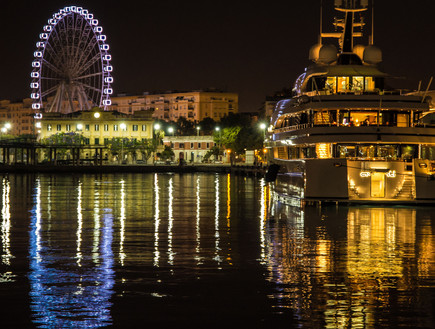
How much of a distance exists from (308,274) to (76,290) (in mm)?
5929

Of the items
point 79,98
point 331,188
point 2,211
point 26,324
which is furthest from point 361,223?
point 79,98

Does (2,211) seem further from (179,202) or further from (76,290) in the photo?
(76,290)

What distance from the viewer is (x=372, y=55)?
49.9 meters

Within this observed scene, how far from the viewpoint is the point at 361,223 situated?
33.6 m

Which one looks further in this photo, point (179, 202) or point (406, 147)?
point (179, 202)

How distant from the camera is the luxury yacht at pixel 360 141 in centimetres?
4112

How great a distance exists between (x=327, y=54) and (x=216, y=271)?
107 feet

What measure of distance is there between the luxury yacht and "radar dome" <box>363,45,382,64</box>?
2409mm

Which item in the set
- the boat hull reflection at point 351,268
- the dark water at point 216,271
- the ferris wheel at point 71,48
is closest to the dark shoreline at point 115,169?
the ferris wheel at point 71,48

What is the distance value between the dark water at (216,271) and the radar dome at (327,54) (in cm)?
1624

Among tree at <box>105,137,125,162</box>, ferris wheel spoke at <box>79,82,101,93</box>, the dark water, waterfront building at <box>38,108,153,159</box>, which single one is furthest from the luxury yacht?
waterfront building at <box>38,108,153,159</box>

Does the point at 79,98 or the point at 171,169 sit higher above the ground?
the point at 79,98

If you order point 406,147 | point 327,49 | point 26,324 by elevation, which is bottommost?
point 26,324

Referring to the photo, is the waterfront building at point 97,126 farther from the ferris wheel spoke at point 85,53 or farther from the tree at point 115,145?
the ferris wheel spoke at point 85,53
